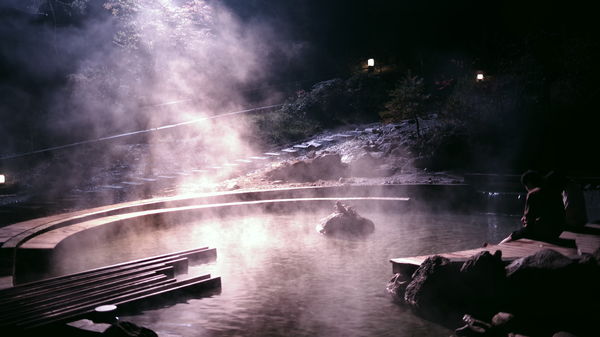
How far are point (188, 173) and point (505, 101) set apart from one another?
11.6m

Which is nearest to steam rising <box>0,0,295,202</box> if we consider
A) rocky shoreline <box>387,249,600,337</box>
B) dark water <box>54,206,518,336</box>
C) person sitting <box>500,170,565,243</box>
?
Answer: dark water <box>54,206,518,336</box>

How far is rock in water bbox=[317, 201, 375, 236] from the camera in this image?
8625 mm

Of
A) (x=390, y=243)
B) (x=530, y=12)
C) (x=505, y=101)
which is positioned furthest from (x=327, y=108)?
(x=390, y=243)

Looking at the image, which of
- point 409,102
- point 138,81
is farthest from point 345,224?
point 138,81

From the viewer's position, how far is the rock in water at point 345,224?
28.3 ft

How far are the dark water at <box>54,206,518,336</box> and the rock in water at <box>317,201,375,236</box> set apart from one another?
0.28 m

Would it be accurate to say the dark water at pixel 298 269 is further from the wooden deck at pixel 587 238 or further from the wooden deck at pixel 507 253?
the wooden deck at pixel 587 238

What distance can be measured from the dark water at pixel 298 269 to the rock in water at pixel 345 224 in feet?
0.91

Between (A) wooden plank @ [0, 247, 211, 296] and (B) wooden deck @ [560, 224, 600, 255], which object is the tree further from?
(A) wooden plank @ [0, 247, 211, 296]

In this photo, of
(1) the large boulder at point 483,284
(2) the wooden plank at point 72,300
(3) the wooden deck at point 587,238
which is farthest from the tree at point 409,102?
(2) the wooden plank at point 72,300

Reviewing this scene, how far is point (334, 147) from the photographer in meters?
18.6

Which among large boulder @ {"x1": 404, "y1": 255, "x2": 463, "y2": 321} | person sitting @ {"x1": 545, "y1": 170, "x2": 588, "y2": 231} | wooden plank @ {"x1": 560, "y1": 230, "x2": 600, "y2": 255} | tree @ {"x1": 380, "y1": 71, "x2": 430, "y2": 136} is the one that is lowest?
large boulder @ {"x1": 404, "y1": 255, "x2": 463, "y2": 321}

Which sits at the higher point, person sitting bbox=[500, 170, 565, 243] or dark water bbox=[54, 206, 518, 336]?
person sitting bbox=[500, 170, 565, 243]

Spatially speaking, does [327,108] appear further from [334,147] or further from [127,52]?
[127,52]
